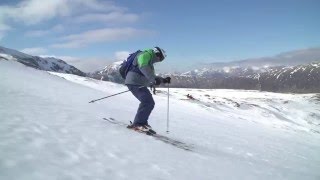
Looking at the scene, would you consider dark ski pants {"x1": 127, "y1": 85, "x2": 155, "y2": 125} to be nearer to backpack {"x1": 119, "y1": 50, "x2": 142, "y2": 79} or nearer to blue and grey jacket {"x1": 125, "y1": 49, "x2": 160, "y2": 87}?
blue and grey jacket {"x1": 125, "y1": 49, "x2": 160, "y2": 87}

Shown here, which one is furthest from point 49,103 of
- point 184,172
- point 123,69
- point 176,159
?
point 184,172

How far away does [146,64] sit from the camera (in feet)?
40.1

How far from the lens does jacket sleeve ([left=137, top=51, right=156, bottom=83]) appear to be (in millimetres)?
12242

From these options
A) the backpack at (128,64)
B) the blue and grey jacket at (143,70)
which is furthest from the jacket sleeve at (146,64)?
the backpack at (128,64)

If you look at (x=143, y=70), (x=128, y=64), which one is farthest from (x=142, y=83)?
(x=128, y=64)

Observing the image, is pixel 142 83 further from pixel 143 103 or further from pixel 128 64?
pixel 128 64

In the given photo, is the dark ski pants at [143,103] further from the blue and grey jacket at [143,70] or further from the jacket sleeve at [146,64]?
the jacket sleeve at [146,64]

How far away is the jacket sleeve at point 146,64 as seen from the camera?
1224 cm

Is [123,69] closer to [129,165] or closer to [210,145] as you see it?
[210,145]

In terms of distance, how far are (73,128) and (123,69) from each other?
3584 mm

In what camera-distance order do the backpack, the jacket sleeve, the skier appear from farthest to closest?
the backpack → the skier → the jacket sleeve

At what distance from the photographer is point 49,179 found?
593cm

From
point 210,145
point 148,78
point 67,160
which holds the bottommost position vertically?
point 210,145

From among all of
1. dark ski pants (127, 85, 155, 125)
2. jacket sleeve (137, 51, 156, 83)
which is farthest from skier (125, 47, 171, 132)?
jacket sleeve (137, 51, 156, 83)
